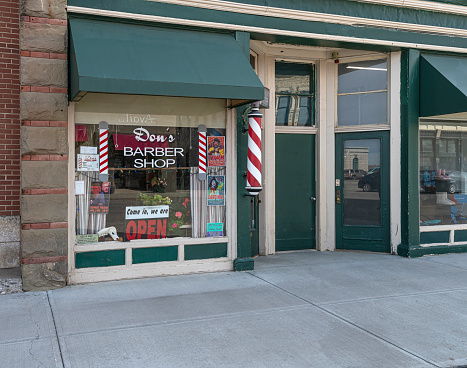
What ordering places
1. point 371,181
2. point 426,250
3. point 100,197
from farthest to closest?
point 371,181 < point 426,250 < point 100,197

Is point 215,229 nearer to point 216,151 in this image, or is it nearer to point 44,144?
point 216,151

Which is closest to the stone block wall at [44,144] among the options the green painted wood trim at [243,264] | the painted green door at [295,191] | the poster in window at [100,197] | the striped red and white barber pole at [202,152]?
the poster in window at [100,197]

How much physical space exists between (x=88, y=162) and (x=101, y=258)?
4.47ft

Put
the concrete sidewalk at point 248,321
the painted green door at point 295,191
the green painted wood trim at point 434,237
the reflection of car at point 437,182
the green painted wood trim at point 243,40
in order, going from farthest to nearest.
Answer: the painted green door at point 295,191 → the reflection of car at point 437,182 → the green painted wood trim at point 434,237 → the green painted wood trim at point 243,40 → the concrete sidewalk at point 248,321

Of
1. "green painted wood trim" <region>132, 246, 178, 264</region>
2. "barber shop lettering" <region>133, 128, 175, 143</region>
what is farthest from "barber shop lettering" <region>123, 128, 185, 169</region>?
"green painted wood trim" <region>132, 246, 178, 264</region>

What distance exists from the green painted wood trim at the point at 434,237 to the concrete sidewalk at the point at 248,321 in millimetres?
1385

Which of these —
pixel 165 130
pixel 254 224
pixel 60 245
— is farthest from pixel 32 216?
pixel 254 224

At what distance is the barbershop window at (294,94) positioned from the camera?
8953mm

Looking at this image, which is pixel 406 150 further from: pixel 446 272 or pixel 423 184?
pixel 446 272

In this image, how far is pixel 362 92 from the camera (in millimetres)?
9000

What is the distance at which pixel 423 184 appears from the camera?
880cm

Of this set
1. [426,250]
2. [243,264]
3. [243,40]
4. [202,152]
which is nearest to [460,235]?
[426,250]

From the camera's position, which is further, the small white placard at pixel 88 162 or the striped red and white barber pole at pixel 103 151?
the striped red and white barber pole at pixel 103 151

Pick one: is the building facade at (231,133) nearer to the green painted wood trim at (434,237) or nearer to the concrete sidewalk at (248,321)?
the green painted wood trim at (434,237)
